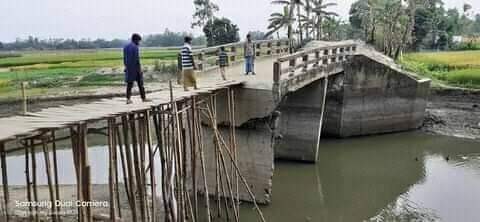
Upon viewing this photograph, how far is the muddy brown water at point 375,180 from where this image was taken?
1308 cm

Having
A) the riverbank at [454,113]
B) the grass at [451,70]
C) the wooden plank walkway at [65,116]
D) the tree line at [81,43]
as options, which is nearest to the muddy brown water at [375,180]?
the riverbank at [454,113]

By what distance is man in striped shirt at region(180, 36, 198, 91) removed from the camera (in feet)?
34.4

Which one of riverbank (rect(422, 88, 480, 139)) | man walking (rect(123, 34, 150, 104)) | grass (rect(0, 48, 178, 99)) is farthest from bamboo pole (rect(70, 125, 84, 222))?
grass (rect(0, 48, 178, 99))

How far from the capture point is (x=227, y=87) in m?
11.8

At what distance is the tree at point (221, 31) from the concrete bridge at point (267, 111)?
69.0ft

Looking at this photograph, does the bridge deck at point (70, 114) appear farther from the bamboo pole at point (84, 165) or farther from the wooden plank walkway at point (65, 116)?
the bamboo pole at point (84, 165)

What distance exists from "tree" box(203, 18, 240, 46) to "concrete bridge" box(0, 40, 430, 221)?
69.0 feet

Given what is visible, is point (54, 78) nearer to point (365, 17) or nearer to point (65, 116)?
point (365, 17)

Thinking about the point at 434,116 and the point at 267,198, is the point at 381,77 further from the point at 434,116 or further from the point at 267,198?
the point at 267,198

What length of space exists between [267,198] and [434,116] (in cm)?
1490

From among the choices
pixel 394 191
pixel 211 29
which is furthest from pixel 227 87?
pixel 211 29

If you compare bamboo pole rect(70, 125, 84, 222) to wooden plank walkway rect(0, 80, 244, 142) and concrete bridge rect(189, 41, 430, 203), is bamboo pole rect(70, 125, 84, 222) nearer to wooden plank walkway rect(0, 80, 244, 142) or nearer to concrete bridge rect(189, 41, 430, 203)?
wooden plank walkway rect(0, 80, 244, 142)

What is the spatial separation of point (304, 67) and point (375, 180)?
16.3 feet

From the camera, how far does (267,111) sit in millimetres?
12727
